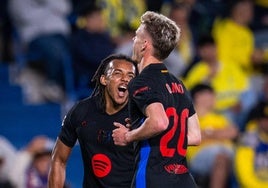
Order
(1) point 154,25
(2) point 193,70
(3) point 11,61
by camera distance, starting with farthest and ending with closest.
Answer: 1. (3) point 11,61
2. (2) point 193,70
3. (1) point 154,25

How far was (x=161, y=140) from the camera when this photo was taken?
16.8ft

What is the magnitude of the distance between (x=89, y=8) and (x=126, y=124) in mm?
4378

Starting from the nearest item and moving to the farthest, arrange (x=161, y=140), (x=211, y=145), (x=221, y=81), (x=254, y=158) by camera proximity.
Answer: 1. (x=161, y=140)
2. (x=254, y=158)
3. (x=211, y=145)
4. (x=221, y=81)

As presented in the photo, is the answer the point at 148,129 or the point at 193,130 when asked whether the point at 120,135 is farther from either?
the point at 193,130

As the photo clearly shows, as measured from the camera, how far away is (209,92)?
9.41m

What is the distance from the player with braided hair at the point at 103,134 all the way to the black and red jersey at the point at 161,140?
1.69ft

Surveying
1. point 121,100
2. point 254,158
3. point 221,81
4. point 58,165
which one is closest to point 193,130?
point 121,100

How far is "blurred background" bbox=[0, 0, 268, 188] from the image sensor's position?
9453mm

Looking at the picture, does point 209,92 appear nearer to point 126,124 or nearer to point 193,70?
point 193,70

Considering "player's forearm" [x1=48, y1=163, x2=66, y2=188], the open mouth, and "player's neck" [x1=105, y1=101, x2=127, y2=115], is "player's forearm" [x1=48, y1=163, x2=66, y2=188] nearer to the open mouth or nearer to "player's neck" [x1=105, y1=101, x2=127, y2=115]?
"player's neck" [x1=105, y1=101, x2=127, y2=115]

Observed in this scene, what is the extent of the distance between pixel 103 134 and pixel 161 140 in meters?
0.70

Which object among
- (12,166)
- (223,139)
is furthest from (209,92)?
(12,166)

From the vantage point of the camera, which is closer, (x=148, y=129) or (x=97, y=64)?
(x=148, y=129)

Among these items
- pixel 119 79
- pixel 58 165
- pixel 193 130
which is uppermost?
pixel 119 79
